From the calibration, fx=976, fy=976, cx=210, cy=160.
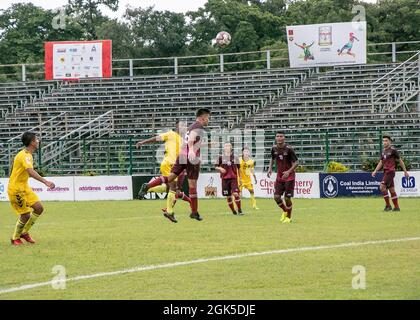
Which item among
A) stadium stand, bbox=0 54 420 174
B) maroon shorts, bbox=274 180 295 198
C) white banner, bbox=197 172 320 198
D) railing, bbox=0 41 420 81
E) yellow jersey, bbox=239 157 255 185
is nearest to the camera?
maroon shorts, bbox=274 180 295 198

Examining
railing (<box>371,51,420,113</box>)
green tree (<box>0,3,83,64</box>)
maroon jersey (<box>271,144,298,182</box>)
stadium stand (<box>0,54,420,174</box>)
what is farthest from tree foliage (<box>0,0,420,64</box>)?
maroon jersey (<box>271,144,298,182</box>)

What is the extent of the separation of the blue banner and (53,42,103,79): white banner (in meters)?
18.5

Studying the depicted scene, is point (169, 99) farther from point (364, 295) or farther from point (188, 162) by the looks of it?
point (364, 295)

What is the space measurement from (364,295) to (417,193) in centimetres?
2430

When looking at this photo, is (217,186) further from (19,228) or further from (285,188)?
(19,228)

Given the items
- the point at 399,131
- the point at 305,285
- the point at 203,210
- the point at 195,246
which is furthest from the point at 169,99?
the point at 305,285

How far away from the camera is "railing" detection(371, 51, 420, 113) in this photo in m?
42.4

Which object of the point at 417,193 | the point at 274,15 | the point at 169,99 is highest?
the point at 274,15

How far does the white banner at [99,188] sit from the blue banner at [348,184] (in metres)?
7.57

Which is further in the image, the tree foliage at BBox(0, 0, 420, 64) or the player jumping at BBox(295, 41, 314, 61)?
the tree foliage at BBox(0, 0, 420, 64)

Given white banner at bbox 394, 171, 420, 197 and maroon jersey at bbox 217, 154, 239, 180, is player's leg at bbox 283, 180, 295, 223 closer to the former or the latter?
maroon jersey at bbox 217, 154, 239, 180

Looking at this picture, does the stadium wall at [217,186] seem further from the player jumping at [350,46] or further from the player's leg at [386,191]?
the player jumping at [350,46]

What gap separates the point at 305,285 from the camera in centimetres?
1099

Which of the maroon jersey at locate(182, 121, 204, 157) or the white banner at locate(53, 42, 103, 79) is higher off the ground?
the white banner at locate(53, 42, 103, 79)
